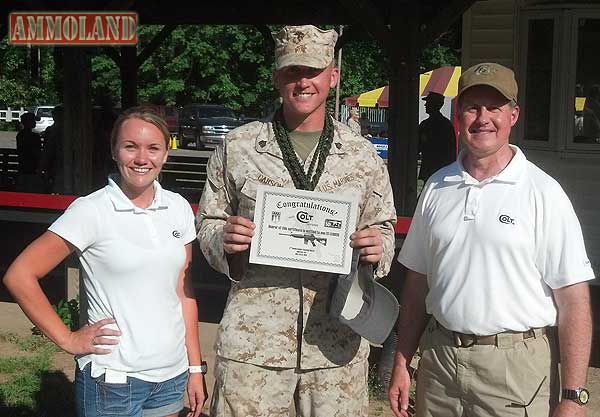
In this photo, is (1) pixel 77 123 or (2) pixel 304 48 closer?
(2) pixel 304 48

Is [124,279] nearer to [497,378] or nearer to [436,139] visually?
[497,378]

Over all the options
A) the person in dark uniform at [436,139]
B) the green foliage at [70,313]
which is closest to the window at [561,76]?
the person in dark uniform at [436,139]

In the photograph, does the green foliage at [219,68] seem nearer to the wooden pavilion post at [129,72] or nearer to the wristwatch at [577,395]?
the wooden pavilion post at [129,72]

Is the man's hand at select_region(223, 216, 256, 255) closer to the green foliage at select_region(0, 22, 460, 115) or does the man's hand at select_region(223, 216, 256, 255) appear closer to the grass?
the grass

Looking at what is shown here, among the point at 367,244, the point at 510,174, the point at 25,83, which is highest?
the point at 25,83

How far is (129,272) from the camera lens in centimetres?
263

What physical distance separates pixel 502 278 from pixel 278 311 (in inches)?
29.0

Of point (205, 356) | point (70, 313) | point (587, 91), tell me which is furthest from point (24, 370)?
point (587, 91)

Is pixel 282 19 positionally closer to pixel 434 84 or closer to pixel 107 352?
pixel 107 352

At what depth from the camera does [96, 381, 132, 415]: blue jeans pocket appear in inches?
104

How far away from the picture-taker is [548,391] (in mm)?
2672

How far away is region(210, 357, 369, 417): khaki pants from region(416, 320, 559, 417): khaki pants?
31cm

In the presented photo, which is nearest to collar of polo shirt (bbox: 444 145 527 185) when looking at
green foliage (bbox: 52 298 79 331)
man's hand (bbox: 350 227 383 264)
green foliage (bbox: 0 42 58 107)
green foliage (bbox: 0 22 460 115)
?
man's hand (bbox: 350 227 383 264)

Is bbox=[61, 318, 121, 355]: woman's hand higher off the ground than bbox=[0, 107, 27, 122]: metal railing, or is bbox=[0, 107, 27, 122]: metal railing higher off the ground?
bbox=[0, 107, 27, 122]: metal railing
